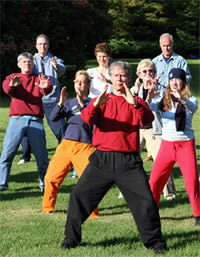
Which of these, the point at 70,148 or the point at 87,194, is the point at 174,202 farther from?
the point at 87,194

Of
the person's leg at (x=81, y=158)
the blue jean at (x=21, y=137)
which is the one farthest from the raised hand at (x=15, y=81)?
the person's leg at (x=81, y=158)

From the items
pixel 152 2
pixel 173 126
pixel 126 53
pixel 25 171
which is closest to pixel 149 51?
pixel 126 53

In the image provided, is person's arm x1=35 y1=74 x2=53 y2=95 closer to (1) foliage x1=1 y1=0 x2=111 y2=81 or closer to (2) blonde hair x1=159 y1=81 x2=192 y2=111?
(2) blonde hair x1=159 y1=81 x2=192 y2=111

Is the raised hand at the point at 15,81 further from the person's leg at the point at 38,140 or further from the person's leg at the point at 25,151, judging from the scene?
the person's leg at the point at 25,151

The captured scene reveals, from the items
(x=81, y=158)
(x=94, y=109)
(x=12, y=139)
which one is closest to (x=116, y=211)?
(x=81, y=158)

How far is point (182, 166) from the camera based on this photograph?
585 centimetres

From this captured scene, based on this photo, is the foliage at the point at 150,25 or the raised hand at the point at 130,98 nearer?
the raised hand at the point at 130,98

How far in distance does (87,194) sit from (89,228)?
876 millimetres

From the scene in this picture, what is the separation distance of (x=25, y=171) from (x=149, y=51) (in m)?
35.6

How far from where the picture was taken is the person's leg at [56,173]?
6414mm

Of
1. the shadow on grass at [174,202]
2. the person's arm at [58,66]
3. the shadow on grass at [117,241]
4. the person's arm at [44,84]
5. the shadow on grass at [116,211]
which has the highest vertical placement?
the person's arm at [58,66]

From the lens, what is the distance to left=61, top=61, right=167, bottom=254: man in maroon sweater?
4867 millimetres

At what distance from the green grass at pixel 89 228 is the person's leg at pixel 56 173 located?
0.18 meters

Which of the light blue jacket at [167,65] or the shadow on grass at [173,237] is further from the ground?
the light blue jacket at [167,65]
